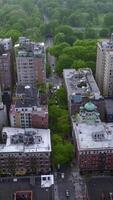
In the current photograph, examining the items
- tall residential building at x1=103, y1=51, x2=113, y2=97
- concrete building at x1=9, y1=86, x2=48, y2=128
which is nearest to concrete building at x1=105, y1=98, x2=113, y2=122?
tall residential building at x1=103, y1=51, x2=113, y2=97

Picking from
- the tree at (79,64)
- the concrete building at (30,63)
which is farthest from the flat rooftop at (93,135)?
the tree at (79,64)

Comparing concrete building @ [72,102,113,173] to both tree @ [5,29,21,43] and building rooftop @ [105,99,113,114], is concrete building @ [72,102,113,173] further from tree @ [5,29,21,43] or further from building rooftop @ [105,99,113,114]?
tree @ [5,29,21,43]

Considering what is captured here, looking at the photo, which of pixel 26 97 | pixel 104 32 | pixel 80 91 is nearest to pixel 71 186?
pixel 26 97

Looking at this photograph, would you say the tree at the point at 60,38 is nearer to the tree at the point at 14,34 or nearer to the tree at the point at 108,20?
the tree at the point at 14,34

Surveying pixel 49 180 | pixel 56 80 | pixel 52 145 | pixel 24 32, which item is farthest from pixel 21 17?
pixel 49 180

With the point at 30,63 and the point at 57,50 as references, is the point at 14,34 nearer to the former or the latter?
the point at 57,50

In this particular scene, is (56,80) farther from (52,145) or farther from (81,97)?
(52,145)
